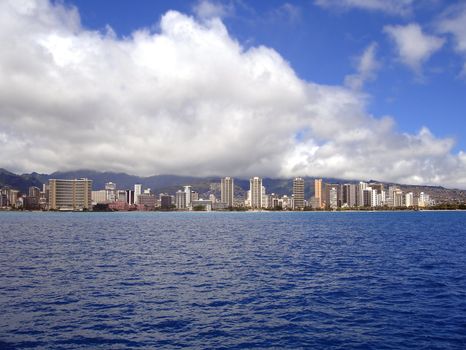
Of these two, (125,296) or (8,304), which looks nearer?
(8,304)

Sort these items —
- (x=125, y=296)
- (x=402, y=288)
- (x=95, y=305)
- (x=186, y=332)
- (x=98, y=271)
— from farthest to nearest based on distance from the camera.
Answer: (x=98, y=271)
(x=402, y=288)
(x=125, y=296)
(x=95, y=305)
(x=186, y=332)

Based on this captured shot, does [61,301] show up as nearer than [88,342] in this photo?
No

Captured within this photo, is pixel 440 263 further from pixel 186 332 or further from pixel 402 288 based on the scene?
pixel 186 332

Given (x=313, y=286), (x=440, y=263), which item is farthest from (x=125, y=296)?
(x=440, y=263)

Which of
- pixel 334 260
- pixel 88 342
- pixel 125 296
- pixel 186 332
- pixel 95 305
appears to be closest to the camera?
pixel 88 342

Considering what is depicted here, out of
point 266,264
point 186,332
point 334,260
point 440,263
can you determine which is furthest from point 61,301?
point 440,263

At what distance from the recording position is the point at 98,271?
59.7 metres

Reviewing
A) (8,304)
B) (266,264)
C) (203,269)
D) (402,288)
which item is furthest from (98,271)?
(402,288)

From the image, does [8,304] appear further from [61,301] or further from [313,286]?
[313,286]

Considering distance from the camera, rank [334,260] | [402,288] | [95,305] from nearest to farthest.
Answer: [95,305] → [402,288] → [334,260]

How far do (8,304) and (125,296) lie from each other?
1091cm

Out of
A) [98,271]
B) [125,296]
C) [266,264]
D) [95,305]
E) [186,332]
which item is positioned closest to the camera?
[186,332]

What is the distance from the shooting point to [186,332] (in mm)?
32438

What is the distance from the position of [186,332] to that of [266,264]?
3574cm
